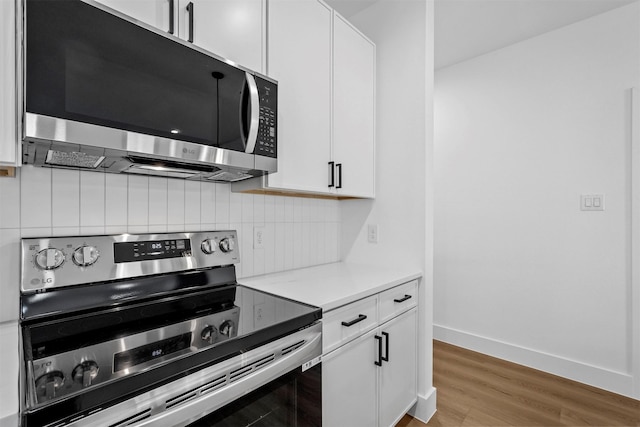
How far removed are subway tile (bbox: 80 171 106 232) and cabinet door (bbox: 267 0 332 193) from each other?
0.63m

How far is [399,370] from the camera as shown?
164cm

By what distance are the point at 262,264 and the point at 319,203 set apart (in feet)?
1.95

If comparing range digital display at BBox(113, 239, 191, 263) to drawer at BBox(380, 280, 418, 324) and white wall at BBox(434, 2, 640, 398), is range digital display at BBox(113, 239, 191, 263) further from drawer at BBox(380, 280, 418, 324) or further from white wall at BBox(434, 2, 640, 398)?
white wall at BBox(434, 2, 640, 398)

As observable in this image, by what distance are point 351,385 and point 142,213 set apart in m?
1.11

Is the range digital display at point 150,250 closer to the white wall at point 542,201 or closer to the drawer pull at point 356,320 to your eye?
the drawer pull at point 356,320

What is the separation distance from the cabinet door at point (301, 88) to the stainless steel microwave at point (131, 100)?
0.15 m

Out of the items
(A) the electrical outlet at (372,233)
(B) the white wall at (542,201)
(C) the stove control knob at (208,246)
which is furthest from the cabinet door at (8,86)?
(B) the white wall at (542,201)

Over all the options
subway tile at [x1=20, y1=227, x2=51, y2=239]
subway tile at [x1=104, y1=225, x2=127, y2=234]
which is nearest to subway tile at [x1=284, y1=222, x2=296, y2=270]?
subway tile at [x1=104, y1=225, x2=127, y2=234]

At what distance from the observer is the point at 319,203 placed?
205cm

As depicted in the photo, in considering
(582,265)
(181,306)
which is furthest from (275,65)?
(582,265)

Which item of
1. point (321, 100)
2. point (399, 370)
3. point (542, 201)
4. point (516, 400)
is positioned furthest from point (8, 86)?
point (542, 201)

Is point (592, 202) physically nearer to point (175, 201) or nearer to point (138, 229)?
point (175, 201)

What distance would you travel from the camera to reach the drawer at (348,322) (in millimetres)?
1183

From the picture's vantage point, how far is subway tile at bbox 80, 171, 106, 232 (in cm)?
112
